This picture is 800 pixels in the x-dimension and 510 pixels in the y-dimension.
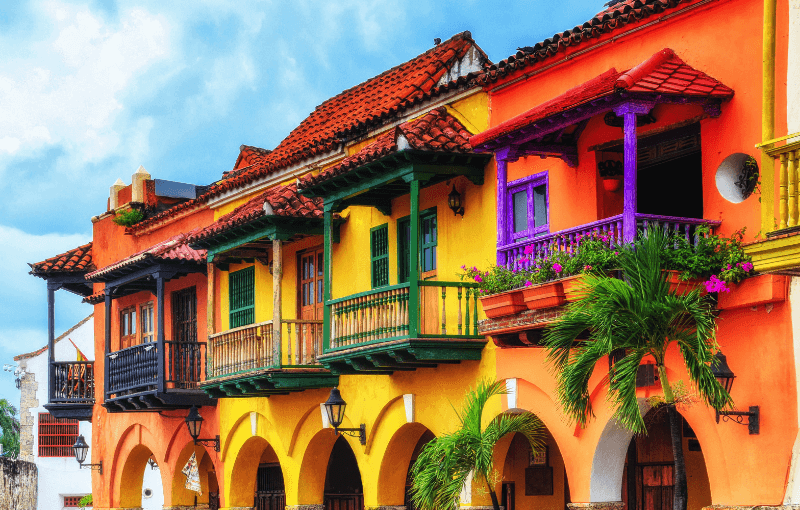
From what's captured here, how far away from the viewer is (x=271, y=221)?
1702 centimetres

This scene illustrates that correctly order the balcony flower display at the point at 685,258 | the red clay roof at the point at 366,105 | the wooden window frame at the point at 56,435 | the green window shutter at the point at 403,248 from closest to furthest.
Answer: the balcony flower display at the point at 685,258 < the green window shutter at the point at 403,248 < the red clay roof at the point at 366,105 < the wooden window frame at the point at 56,435

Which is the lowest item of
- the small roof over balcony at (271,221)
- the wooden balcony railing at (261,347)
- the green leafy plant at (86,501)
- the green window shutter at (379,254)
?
the green leafy plant at (86,501)

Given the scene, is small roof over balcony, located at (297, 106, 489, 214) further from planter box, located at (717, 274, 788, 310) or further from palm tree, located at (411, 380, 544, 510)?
planter box, located at (717, 274, 788, 310)

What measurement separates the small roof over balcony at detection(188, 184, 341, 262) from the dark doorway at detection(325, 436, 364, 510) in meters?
4.01

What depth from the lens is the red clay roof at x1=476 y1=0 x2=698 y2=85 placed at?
12.2 metres

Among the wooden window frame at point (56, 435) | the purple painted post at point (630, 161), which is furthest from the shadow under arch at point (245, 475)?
the wooden window frame at point (56, 435)

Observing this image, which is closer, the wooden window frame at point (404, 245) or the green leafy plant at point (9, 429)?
the wooden window frame at point (404, 245)

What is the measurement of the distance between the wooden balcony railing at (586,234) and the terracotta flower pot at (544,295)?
0.36m

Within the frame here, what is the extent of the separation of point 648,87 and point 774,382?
113 inches

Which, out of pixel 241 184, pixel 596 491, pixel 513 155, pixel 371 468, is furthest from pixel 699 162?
pixel 241 184

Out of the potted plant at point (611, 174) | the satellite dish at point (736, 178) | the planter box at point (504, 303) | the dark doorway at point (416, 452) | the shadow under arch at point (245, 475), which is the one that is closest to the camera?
the satellite dish at point (736, 178)

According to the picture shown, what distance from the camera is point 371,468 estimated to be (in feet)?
54.1

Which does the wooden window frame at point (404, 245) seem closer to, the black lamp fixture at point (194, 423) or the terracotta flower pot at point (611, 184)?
Answer: the terracotta flower pot at point (611, 184)

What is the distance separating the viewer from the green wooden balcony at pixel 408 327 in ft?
45.9
